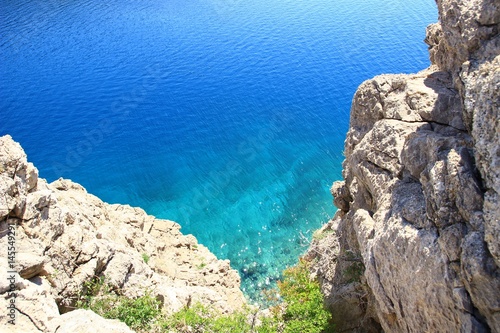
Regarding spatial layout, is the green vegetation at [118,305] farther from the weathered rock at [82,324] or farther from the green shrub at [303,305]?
the green shrub at [303,305]

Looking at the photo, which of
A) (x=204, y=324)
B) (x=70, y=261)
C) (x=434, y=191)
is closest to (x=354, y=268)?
(x=204, y=324)

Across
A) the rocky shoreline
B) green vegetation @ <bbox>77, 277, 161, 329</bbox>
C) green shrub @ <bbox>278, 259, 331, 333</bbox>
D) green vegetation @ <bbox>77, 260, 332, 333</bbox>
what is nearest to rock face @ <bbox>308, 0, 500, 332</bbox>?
the rocky shoreline

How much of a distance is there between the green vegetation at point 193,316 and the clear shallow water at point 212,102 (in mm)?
8788

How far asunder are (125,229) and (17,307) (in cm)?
1413

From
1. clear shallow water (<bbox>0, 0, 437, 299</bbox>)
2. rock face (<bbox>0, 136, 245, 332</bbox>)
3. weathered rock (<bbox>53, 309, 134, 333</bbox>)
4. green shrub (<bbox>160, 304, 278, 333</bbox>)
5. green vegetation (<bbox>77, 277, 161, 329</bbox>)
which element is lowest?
weathered rock (<bbox>53, 309, 134, 333</bbox>)

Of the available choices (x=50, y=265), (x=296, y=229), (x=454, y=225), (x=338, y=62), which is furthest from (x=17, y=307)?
(x=338, y=62)

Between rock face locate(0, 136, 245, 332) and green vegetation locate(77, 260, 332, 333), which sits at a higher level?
rock face locate(0, 136, 245, 332)

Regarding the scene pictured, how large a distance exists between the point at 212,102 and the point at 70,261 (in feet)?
105

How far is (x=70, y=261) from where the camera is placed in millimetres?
18297

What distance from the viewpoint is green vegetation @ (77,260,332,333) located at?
17625 mm

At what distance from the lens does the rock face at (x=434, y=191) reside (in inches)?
→ 414

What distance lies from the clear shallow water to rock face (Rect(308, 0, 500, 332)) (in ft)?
46.1

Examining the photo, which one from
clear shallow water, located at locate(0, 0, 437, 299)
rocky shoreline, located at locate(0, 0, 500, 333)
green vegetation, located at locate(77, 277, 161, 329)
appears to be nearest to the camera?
rocky shoreline, located at locate(0, 0, 500, 333)

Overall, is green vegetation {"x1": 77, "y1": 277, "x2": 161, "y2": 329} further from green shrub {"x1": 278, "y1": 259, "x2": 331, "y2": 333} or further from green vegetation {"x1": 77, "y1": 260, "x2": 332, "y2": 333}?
green shrub {"x1": 278, "y1": 259, "x2": 331, "y2": 333}
